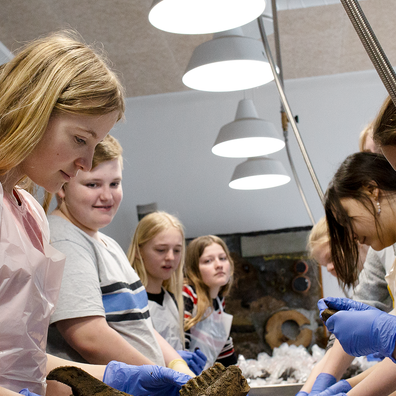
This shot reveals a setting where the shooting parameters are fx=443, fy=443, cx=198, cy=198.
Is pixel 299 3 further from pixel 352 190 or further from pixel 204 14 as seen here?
pixel 352 190

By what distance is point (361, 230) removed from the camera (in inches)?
54.1

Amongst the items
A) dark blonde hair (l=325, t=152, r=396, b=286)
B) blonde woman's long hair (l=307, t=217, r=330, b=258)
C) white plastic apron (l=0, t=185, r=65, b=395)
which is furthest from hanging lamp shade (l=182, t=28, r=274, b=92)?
white plastic apron (l=0, t=185, r=65, b=395)

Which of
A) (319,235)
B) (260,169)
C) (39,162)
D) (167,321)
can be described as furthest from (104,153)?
(260,169)

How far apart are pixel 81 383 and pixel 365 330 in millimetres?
641

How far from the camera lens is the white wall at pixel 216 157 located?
4836 mm

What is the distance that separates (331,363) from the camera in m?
1.55

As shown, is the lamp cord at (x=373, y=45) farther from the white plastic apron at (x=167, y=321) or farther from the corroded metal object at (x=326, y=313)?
the white plastic apron at (x=167, y=321)

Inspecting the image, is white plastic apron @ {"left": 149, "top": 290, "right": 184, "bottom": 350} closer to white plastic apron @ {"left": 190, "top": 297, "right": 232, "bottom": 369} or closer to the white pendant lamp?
white plastic apron @ {"left": 190, "top": 297, "right": 232, "bottom": 369}

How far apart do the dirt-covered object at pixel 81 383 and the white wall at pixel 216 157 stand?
409 cm

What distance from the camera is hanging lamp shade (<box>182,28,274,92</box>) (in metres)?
1.65

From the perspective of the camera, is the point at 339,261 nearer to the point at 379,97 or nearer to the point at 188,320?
the point at 188,320

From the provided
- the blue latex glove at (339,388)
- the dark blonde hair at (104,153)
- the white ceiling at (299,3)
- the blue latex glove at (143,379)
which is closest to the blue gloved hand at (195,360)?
the blue latex glove at (339,388)

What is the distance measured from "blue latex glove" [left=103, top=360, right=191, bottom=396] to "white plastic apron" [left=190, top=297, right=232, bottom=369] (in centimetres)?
152

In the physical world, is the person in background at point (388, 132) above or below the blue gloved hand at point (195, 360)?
above
